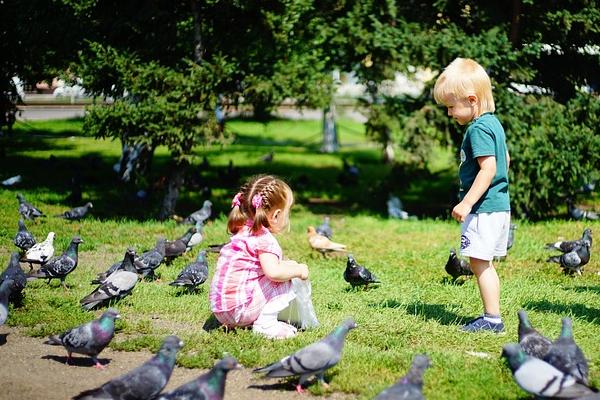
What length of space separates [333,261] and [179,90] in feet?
12.3

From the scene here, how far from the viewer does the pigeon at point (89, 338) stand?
520 centimetres

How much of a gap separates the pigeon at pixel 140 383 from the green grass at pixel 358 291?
799mm

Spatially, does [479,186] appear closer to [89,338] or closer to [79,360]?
[89,338]

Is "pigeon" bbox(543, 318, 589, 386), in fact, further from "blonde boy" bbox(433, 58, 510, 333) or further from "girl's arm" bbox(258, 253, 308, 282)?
"girl's arm" bbox(258, 253, 308, 282)

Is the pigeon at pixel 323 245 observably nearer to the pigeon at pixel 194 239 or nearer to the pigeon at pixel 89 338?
the pigeon at pixel 194 239

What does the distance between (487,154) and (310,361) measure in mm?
2222

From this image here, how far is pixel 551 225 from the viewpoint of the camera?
11.9m

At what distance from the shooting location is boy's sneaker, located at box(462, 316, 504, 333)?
6102 millimetres

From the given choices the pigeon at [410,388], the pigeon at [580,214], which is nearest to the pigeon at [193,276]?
the pigeon at [410,388]

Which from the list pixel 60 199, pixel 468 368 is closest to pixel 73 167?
pixel 60 199

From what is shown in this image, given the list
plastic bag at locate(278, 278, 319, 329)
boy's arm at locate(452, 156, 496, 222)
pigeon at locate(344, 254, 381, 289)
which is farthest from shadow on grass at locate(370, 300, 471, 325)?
boy's arm at locate(452, 156, 496, 222)

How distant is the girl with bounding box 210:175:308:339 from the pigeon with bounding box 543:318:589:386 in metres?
1.91

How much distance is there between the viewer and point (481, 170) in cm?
580

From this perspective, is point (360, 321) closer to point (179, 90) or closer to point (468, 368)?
point (468, 368)
